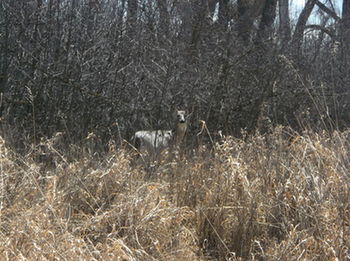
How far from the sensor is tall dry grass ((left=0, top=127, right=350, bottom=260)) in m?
3.73

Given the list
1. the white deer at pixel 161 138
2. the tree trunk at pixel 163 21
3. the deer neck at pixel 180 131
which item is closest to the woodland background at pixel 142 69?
the tree trunk at pixel 163 21

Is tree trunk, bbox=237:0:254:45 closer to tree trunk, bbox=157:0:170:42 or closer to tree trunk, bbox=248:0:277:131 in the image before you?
tree trunk, bbox=248:0:277:131

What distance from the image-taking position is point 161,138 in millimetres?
7691

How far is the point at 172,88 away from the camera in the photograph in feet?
30.0

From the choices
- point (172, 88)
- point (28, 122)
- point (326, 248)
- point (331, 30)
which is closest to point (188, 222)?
point (326, 248)

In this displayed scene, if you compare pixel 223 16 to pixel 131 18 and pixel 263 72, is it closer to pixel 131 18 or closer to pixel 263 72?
pixel 263 72

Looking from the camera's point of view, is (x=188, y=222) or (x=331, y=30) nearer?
(x=188, y=222)

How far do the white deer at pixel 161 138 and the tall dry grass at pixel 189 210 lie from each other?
4.92 ft

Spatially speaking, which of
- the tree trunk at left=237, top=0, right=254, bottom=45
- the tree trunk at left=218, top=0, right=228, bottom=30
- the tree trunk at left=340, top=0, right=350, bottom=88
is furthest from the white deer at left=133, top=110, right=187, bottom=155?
the tree trunk at left=340, top=0, right=350, bottom=88

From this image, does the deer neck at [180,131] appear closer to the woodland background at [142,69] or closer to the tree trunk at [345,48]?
the woodland background at [142,69]

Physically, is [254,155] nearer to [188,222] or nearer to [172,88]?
[188,222]

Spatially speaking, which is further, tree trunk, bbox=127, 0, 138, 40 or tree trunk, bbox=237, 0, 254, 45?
tree trunk, bbox=237, 0, 254, 45

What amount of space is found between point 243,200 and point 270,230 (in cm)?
34

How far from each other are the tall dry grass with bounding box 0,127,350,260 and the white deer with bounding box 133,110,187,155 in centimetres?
150
